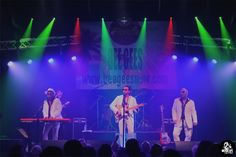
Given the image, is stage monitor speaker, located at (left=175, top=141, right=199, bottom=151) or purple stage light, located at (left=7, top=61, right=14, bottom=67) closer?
stage monitor speaker, located at (left=175, top=141, right=199, bottom=151)

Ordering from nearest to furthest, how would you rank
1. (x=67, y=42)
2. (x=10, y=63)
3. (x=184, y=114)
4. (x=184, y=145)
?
(x=184, y=145), (x=184, y=114), (x=67, y=42), (x=10, y=63)

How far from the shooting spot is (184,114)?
13.8 metres

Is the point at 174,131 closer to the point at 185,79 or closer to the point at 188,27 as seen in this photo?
the point at 185,79

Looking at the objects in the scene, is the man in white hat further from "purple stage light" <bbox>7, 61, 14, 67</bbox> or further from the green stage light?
the green stage light

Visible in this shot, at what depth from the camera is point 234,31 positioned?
1460 centimetres

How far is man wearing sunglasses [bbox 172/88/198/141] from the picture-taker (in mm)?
13781

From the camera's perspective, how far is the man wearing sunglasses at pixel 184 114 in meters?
13.8

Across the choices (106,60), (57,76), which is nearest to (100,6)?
(106,60)

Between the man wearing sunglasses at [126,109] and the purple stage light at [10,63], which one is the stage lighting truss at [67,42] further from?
the man wearing sunglasses at [126,109]

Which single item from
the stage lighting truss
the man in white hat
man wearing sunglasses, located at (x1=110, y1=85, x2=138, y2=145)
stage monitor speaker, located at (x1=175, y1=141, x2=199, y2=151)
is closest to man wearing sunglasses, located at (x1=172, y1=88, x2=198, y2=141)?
man wearing sunglasses, located at (x1=110, y1=85, x2=138, y2=145)

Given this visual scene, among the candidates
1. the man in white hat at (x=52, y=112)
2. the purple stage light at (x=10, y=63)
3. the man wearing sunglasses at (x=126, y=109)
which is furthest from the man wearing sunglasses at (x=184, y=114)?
the purple stage light at (x=10, y=63)

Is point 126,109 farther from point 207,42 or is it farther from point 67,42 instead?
point 207,42

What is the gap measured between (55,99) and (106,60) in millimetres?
2320

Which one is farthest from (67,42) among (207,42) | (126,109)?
(207,42)
